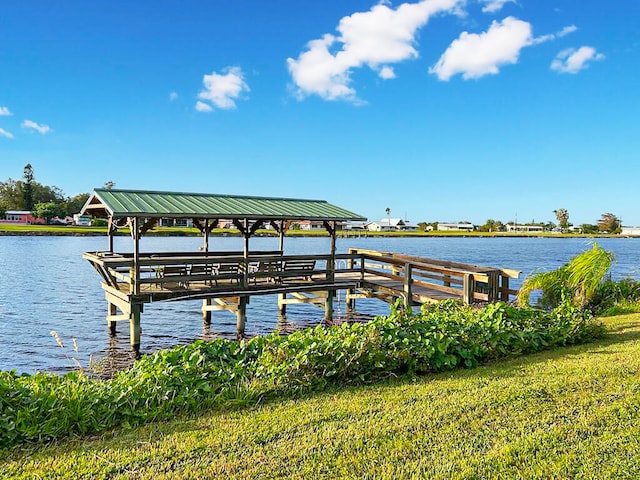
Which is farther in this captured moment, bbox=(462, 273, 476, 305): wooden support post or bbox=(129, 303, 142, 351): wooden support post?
bbox=(462, 273, 476, 305): wooden support post

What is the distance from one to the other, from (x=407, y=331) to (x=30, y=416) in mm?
4650

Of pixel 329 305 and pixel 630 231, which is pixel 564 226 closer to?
pixel 630 231

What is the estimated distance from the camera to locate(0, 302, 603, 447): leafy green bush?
16.1 feet

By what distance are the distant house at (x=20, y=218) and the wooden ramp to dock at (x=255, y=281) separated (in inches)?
4062

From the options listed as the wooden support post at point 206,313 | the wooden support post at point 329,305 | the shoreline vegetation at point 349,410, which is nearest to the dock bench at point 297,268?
the wooden support post at point 329,305

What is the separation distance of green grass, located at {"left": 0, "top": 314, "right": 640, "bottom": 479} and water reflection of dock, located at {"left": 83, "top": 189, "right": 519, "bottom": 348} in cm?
767

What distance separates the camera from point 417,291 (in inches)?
611

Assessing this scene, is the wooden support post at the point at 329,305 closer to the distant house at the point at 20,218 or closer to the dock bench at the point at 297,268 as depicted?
the dock bench at the point at 297,268

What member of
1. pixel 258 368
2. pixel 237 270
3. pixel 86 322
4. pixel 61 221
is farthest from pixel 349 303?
pixel 61 221

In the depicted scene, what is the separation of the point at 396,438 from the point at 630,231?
7793 inches

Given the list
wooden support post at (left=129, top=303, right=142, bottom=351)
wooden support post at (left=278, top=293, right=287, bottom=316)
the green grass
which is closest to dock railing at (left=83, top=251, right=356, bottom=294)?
wooden support post at (left=129, top=303, right=142, bottom=351)

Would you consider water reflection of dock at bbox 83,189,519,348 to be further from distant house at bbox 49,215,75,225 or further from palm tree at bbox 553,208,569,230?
palm tree at bbox 553,208,569,230

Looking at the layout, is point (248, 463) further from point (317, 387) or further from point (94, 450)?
point (317, 387)

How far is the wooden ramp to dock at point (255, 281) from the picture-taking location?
12922 mm
